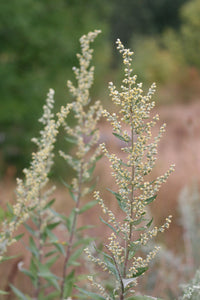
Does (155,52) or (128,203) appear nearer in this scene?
(128,203)

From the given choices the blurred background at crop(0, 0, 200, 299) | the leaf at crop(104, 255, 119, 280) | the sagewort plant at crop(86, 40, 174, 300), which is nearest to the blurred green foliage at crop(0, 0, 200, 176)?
the blurred background at crop(0, 0, 200, 299)

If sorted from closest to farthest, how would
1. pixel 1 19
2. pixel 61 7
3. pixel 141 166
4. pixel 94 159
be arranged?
pixel 141 166 → pixel 94 159 → pixel 1 19 → pixel 61 7

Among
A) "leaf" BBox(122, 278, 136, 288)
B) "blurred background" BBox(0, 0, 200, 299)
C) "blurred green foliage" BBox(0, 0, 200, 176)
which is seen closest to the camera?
"leaf" BBox(122, 278, 136, 288)

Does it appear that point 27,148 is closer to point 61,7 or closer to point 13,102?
point 13,102

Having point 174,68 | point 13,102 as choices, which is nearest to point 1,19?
point 13,102

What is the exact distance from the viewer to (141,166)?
1.14 metres

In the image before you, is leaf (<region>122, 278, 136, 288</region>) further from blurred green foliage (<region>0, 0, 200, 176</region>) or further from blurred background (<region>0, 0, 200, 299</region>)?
blurred green foliage (<region>0, 0, 200, 176</region>)

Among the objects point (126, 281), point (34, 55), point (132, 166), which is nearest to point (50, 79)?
point (34, 55)

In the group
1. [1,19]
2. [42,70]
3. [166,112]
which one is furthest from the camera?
[166,112]

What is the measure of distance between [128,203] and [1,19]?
6583 millimetres

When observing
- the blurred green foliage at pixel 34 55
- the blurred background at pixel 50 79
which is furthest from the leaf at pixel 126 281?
the blurred green foliage at pixel 34 55

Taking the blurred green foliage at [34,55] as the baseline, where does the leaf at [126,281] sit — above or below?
below

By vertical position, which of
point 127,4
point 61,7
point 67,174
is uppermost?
point 127,4

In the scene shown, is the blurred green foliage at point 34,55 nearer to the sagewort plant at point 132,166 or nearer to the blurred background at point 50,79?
the blurred background at point 50,79
